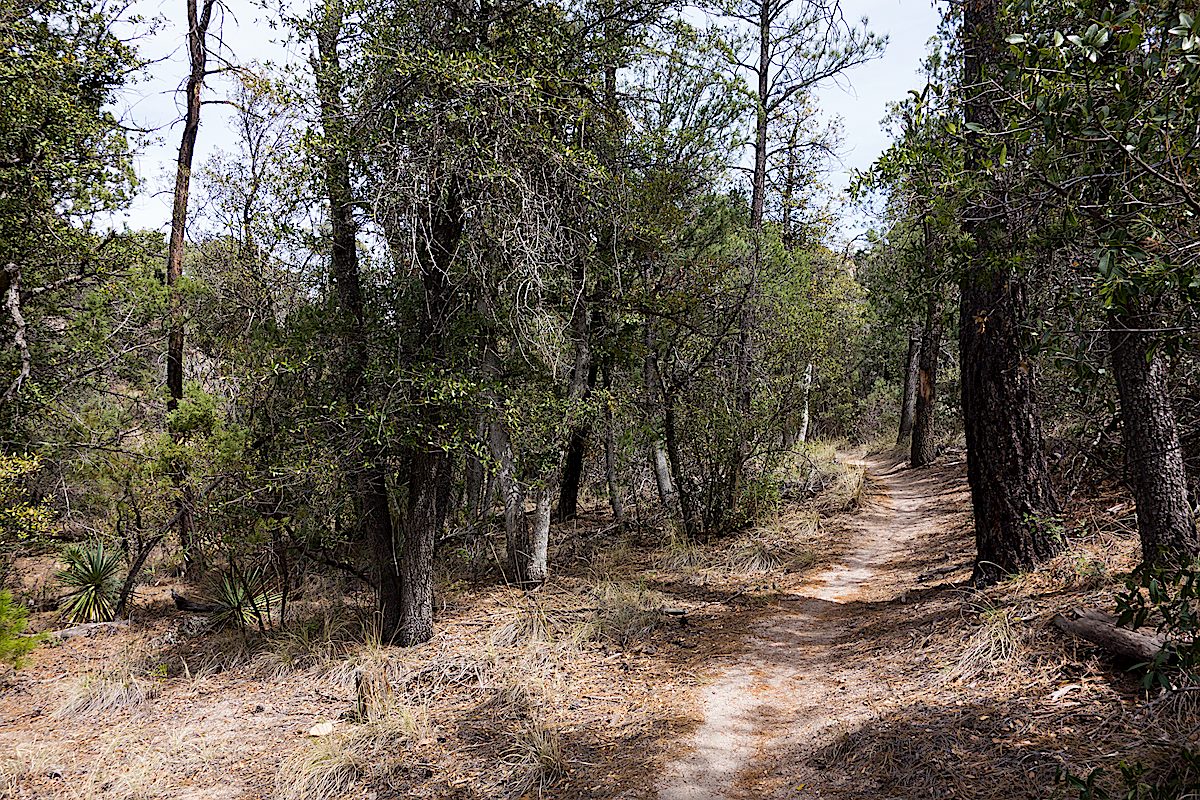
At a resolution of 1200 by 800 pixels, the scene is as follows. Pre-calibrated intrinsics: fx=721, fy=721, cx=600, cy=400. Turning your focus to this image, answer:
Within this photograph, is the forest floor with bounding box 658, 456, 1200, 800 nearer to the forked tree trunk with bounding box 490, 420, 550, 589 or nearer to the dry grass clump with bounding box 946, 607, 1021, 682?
the dry grass clump with bounding box 946, 607, 1021, 682

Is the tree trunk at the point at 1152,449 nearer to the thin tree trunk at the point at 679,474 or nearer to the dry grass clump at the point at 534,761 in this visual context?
the dry grass clump at the point at 534,761

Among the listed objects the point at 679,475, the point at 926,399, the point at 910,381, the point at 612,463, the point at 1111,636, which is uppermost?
the point at 910,381

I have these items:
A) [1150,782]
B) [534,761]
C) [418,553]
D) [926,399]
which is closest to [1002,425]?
[1150,782]

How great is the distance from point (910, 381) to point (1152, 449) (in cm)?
1368

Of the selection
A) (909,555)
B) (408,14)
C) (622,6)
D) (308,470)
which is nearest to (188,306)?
(308,470)

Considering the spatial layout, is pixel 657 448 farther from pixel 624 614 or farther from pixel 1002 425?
pixel 1002 425

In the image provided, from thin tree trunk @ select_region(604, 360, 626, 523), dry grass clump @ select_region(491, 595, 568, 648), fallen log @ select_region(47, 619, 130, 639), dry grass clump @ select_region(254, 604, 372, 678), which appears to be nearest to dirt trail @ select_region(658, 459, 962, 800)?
dry grass clump @ select_region(491, 595, 568, 648)

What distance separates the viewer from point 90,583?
966 centimetres

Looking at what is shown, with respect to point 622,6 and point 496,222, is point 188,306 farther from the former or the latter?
point 622,6

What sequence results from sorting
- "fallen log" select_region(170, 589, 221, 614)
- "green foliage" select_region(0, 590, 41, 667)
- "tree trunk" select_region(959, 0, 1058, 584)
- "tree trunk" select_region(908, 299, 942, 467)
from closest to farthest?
"tree trunk" select_region(959, 0, 1058, 584) → "green foliage" select_region(0, 590, 41, 667) → "fallen log" select_region(170, 589, 221, 614) → "tree trunk" select_region(908, 299, 942, 467)

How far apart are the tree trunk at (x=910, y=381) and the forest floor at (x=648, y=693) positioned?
8215 millimetres

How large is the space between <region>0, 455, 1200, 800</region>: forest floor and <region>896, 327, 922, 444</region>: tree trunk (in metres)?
8.22

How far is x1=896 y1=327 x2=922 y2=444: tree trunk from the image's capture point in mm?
16572

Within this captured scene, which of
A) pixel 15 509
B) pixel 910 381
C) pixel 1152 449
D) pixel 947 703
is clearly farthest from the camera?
pixel 910 381
